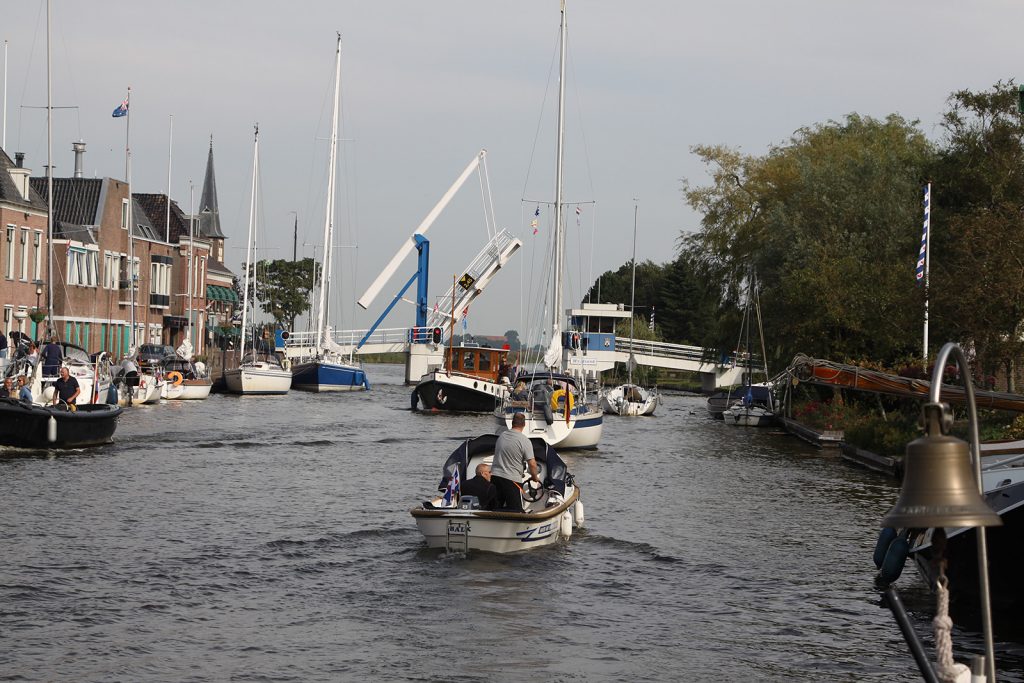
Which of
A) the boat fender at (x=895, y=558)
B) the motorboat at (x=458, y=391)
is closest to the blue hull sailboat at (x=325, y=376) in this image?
the motorboat at (x=458, y=391)

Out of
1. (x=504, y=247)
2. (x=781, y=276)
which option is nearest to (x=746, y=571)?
(x=781, y=276)

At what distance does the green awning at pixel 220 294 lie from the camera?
10488cm

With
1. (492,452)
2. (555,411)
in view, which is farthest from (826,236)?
(492,452)

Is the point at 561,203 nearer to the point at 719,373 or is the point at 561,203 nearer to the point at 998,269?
the point at 998,269

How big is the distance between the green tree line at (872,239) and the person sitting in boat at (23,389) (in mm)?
23546

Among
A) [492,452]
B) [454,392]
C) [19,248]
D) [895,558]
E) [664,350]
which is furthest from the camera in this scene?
[664,350]

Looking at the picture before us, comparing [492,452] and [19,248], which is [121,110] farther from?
[492,452]

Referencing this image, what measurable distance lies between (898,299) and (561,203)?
20.1 metres

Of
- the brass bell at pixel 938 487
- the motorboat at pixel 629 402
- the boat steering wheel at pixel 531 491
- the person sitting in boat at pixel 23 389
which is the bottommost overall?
the motorboat at pixel 629 402

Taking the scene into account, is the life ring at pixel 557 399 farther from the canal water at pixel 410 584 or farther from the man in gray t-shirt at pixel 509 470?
the man in gray t-shirt at pixel 509 470

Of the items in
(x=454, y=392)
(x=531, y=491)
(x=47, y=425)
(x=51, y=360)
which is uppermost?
(x=51, y=360)

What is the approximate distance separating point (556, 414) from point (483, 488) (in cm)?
1891

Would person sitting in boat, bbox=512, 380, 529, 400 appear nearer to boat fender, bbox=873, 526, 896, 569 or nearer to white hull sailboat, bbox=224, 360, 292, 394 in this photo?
boat fender, bbox=873, 526, 896, 569

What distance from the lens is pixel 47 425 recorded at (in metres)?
32.5
